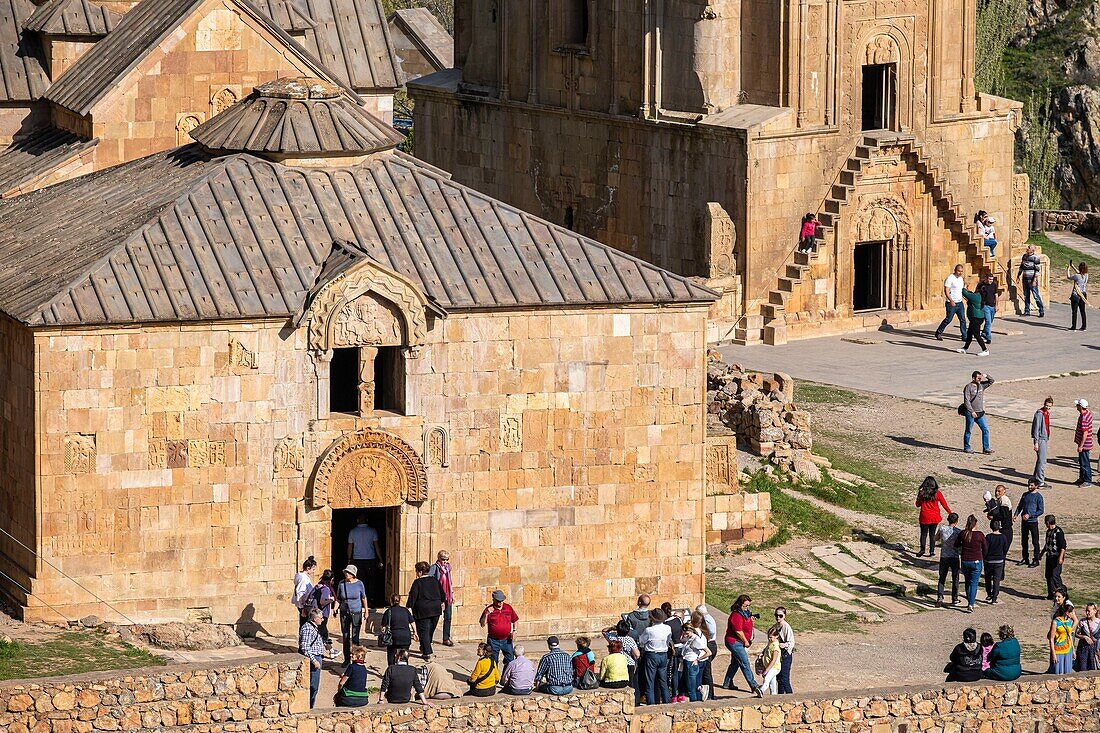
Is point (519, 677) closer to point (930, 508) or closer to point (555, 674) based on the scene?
point (555, 674)

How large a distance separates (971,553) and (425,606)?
9.46m

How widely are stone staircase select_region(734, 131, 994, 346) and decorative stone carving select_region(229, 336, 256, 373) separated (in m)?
21.3

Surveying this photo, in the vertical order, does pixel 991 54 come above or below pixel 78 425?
above

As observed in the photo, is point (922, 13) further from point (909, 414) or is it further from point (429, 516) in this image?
point (429, 516)

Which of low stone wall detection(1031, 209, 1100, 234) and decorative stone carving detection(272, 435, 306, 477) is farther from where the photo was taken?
low stone wall detection(1031, 209, 1100, 234)

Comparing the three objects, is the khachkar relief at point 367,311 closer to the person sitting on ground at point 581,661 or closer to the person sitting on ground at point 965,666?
the person sitting on ground at point 581,661

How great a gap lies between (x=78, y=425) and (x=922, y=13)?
93.1 feet

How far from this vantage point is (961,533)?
40.1m

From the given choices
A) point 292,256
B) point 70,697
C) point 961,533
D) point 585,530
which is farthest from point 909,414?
point 70,697

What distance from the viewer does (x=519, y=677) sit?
108 ft

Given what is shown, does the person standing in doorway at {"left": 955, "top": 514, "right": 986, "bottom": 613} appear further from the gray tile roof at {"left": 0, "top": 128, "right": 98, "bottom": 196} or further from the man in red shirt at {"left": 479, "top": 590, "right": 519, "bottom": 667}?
the gray tile roof at {"left": 0, "top": 128, "right": 98, "bottom": 196}

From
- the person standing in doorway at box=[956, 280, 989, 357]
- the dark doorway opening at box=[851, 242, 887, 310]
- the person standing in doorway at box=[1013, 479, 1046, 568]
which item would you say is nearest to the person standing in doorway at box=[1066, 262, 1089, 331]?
the person standing in doorway at box=[956, 280, 989, 357]

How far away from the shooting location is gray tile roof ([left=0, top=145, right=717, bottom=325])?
116 feet

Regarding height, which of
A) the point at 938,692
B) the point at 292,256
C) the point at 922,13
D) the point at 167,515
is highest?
the point at 922,13
